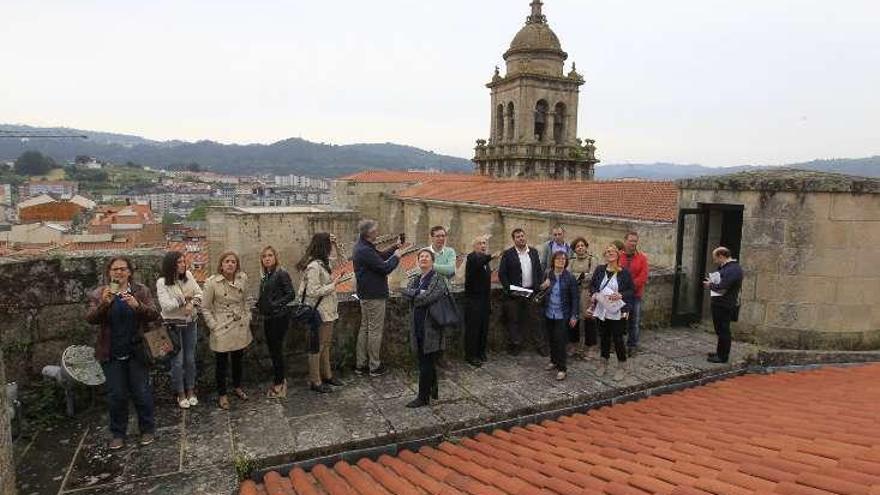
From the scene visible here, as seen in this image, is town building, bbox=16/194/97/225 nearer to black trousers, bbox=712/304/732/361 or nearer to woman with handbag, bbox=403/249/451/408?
woman with handbag, bbox=403/249/451/408

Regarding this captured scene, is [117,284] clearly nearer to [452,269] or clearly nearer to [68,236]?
[452,269]

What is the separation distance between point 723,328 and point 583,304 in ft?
4.94

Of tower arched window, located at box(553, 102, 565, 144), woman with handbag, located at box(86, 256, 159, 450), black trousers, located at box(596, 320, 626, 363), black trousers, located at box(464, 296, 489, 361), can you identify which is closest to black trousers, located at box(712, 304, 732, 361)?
black trousers, located at box(596, 320, 626, 363)

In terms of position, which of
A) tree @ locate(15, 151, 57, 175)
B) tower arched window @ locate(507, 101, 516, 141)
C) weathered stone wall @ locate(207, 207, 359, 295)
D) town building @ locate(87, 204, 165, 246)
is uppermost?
tower arched window @ locate(507, 101, 516, 141)

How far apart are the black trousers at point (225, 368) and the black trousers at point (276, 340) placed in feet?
0.87

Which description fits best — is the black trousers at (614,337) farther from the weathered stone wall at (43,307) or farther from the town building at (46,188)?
the town building at (46,188)

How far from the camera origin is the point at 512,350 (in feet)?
19.6

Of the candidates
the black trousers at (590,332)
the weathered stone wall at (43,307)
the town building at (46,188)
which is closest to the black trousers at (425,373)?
the black trousers at (590,332)

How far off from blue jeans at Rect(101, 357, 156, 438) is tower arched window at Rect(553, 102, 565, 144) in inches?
1182

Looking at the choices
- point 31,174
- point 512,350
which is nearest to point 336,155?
point 31,174

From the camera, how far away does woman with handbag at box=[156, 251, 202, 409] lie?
4199 millimetres

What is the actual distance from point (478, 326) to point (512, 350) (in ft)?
2.25

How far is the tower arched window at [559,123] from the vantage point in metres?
31.5

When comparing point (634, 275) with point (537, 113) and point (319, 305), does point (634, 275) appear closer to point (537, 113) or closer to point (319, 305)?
point (319, 305)
